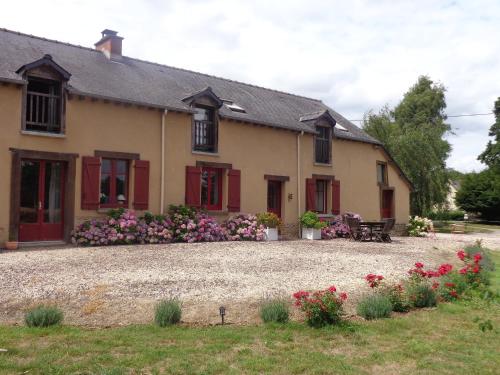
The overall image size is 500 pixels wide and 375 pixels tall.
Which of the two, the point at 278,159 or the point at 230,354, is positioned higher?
the point at 278,159

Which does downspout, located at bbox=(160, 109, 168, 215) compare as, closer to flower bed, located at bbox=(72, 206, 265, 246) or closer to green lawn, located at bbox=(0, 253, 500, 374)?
flower bed, located at bbox=(72, 206, 265, 246)

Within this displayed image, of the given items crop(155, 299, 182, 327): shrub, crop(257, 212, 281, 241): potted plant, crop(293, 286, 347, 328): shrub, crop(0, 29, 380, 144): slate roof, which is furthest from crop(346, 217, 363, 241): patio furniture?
crop(155, 299, 182, 327): shrub

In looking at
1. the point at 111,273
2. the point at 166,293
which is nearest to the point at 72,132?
the point at 111,273

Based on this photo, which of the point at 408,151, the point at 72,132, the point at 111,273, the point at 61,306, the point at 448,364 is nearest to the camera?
the point at 448,364

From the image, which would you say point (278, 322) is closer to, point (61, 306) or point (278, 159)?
point (61, 306)

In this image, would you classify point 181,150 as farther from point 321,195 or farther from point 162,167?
point 321,195

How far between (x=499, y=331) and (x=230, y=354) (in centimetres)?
301

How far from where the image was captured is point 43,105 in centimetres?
1166

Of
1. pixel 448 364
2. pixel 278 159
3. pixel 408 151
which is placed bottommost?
pixel 448 364

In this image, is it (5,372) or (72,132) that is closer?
(5,372)

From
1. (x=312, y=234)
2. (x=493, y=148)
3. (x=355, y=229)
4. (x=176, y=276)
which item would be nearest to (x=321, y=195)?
(x=312, y=234)

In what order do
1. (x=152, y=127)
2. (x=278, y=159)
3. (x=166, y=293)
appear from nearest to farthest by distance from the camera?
(x=166, y=293), (x=152, y=127), (x=278, y=159)

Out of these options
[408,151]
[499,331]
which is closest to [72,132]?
[499,331]

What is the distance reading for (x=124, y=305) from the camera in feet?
19.2
